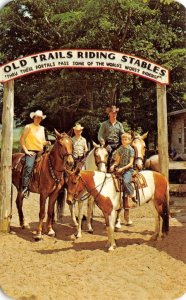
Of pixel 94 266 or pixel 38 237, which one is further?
pixel 38 237

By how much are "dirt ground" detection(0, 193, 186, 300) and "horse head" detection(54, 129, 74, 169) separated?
50.9 inches

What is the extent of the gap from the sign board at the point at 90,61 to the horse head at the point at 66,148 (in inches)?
41.0

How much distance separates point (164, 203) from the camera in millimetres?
6723

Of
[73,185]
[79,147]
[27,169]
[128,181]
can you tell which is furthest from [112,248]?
[27,169]

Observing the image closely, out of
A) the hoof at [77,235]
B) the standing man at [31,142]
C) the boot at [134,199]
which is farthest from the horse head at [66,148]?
the hoof at [77,235]

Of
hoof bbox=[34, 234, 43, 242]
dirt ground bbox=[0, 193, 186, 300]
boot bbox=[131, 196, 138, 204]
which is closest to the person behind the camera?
dirt ground bbox=[0, 193, 186, 300]

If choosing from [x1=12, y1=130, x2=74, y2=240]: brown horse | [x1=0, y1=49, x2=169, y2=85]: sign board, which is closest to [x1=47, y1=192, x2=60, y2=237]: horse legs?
[x1=12, y1=130, x2=74, y2=240]: brown horse

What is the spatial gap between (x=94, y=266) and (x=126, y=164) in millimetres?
1580

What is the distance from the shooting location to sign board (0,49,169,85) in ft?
Answer: 21.1

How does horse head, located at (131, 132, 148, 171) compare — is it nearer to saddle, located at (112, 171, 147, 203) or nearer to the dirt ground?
saddle, located at (112, 171, 147, 203)

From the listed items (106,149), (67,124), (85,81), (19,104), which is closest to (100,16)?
(85,81)

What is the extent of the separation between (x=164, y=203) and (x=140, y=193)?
0.45 m

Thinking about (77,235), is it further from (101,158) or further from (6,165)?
(6,165)

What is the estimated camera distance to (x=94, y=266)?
5.72 meters
